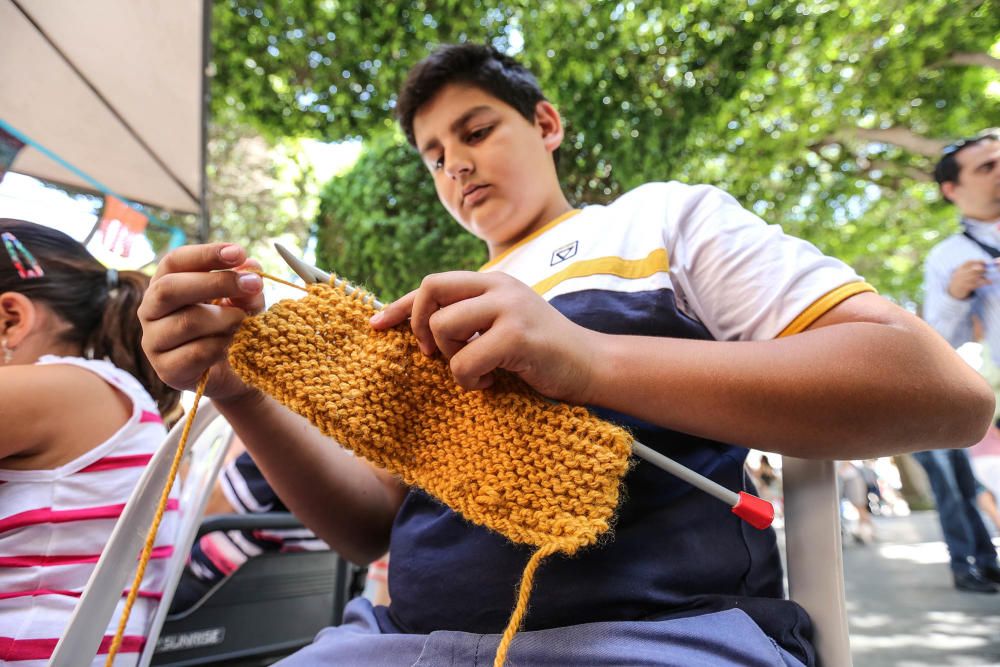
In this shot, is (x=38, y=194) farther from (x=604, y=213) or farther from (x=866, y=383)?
(x=866, y=383)

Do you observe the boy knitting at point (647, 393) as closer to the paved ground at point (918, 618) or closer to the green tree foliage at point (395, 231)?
the green tree foliage at point (395, 231)

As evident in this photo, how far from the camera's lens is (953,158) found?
2.35 m

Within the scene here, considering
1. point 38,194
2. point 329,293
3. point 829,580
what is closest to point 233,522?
point 38,194

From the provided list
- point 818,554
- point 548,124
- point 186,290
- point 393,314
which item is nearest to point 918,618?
point 818,554

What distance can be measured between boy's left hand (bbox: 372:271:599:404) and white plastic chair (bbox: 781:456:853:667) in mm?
397

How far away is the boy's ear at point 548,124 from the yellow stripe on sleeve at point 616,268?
0.45 m

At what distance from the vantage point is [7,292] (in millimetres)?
1126

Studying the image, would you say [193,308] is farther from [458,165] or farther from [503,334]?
[458,165]

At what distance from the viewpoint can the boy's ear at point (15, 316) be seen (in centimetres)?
112

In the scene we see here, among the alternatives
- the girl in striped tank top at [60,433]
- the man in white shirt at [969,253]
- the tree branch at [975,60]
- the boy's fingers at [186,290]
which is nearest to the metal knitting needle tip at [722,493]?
the boy's fingers at [186,290]

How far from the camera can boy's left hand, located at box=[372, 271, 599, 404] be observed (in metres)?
0.65

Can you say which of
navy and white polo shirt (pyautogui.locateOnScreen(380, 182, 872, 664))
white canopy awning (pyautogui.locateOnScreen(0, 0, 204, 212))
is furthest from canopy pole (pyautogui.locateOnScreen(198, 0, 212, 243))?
navy and white polo shirt (pyautogui.locateOnScreen(380, 182, 872, 664))

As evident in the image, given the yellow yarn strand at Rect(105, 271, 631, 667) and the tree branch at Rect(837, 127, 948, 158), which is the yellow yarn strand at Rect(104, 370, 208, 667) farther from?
the tree branch at Rect(837, 127, 948, 158)

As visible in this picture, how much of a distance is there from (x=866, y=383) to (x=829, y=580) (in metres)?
0.30
